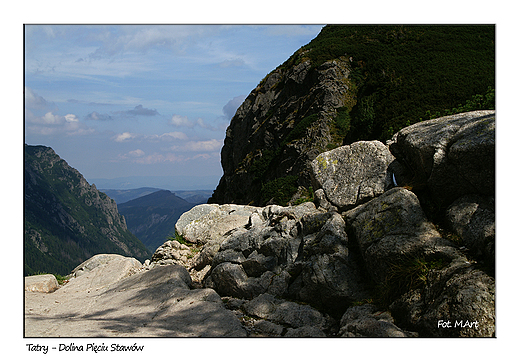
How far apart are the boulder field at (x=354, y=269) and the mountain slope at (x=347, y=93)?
18290mm

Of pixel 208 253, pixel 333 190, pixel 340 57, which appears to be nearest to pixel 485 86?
pixel 340 57

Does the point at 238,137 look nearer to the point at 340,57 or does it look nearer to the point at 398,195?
the point at 340,57

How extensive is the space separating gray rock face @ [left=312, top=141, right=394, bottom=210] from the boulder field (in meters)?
0.03

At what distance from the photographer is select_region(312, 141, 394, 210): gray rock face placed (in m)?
8.07

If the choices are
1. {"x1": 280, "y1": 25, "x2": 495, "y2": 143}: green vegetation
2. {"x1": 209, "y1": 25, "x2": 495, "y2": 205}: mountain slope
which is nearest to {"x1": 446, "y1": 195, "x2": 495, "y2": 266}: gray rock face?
{"x1": 209, "y1": 25, "x2": 495, "y2": 205}: mountain slope

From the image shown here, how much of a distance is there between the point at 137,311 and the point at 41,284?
479cm

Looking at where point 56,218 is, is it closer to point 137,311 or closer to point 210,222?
point 210,222

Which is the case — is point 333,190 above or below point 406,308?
above

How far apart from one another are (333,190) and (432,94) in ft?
83.3

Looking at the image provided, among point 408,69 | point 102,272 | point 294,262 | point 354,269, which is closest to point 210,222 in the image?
point 102,272

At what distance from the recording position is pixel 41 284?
959cm

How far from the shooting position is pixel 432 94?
2869 centimetres

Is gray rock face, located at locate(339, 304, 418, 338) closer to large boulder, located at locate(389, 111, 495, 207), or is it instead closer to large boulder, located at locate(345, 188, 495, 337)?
large boulder, located at locate(345, 188, 495, 337)

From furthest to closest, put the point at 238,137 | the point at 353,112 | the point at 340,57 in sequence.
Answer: the point at 238,137
the point at 340,57
the point at 353,112
